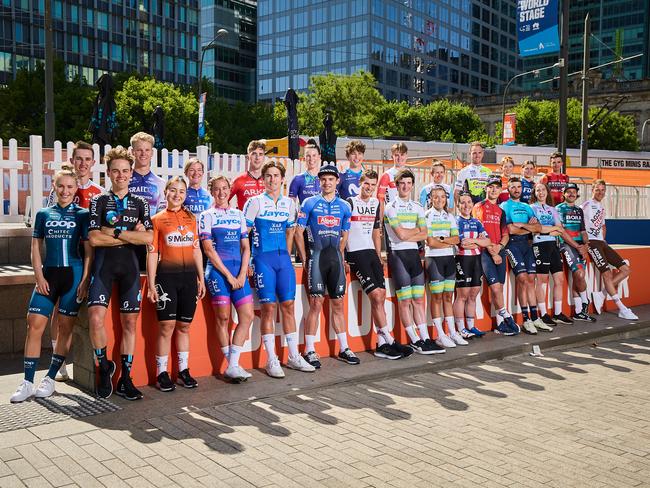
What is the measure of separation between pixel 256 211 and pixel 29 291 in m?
3.10

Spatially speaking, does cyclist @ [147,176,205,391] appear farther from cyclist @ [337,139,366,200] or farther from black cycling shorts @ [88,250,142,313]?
cyclist @ [337,139,366,200]

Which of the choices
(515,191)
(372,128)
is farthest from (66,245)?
(372,128)

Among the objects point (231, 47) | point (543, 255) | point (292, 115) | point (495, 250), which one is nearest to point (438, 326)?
point (495, 250)

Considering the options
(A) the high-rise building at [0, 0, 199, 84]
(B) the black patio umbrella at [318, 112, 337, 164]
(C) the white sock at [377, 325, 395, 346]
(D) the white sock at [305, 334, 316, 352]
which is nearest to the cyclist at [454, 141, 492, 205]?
(C) the white sock at [377, 325, 395, 346]

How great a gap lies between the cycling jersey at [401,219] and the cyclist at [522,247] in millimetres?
1984

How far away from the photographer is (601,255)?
11.7 m

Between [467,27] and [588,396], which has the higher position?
[467,27]

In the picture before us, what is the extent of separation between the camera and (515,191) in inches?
404

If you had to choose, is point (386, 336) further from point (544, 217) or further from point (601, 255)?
point (601, 255)

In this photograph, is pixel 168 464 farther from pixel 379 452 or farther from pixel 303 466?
pixel 379 452

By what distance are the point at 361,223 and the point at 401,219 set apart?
61 cm

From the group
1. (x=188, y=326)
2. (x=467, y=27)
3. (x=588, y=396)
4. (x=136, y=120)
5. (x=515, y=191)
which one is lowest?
(x=588, y=396)

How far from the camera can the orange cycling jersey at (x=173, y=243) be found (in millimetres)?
6656

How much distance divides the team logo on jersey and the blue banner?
8.38 metres
